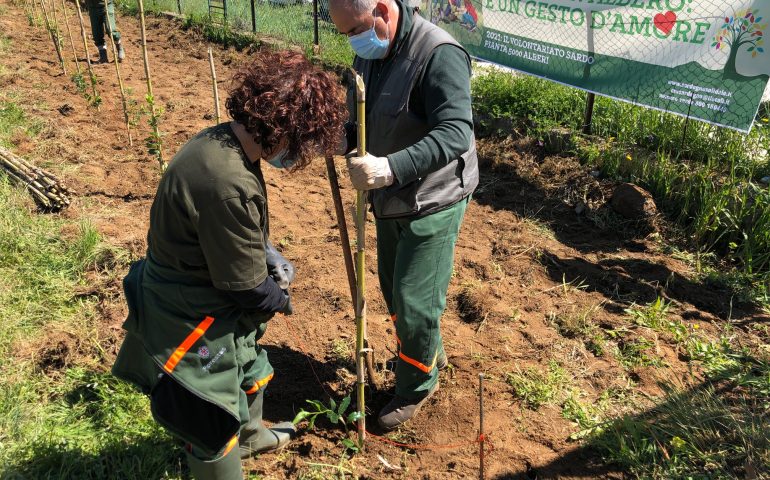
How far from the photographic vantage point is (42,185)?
4184 mm

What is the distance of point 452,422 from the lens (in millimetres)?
2740

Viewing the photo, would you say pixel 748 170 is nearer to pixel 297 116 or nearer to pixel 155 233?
pixel 297 116

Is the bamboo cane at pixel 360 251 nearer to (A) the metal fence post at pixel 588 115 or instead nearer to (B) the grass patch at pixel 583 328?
(B) the grass patch at pixel 583 328

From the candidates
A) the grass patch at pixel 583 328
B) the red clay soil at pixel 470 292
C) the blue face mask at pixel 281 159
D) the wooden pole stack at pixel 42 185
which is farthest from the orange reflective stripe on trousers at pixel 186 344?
the wooden pole stack at pixel 42 185

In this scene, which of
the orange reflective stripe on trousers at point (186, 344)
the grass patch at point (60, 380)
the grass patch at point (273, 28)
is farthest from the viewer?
the grass patch at point (273, 28)

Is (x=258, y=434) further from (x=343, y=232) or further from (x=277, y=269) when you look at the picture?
(x=343, y=232)

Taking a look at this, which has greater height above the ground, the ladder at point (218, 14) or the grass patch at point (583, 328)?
the ladder at point (218, 14)

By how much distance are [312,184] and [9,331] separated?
2735 millimetres

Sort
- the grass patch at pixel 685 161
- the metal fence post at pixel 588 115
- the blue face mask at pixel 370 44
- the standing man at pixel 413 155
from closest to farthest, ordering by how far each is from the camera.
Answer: the standing man at pixel 413 155 → the blue face mask at pixel 370 44 → the grass patch at pixel 685 161 → the metal fence post at pixel 588 115

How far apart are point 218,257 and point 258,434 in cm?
105

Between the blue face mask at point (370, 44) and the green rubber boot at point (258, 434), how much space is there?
1.42 m

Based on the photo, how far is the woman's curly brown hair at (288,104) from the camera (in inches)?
65.1

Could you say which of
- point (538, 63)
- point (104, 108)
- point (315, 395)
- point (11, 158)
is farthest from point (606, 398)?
point (104, 108)

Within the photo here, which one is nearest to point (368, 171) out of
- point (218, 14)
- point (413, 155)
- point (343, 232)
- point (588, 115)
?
point (413, 155)
